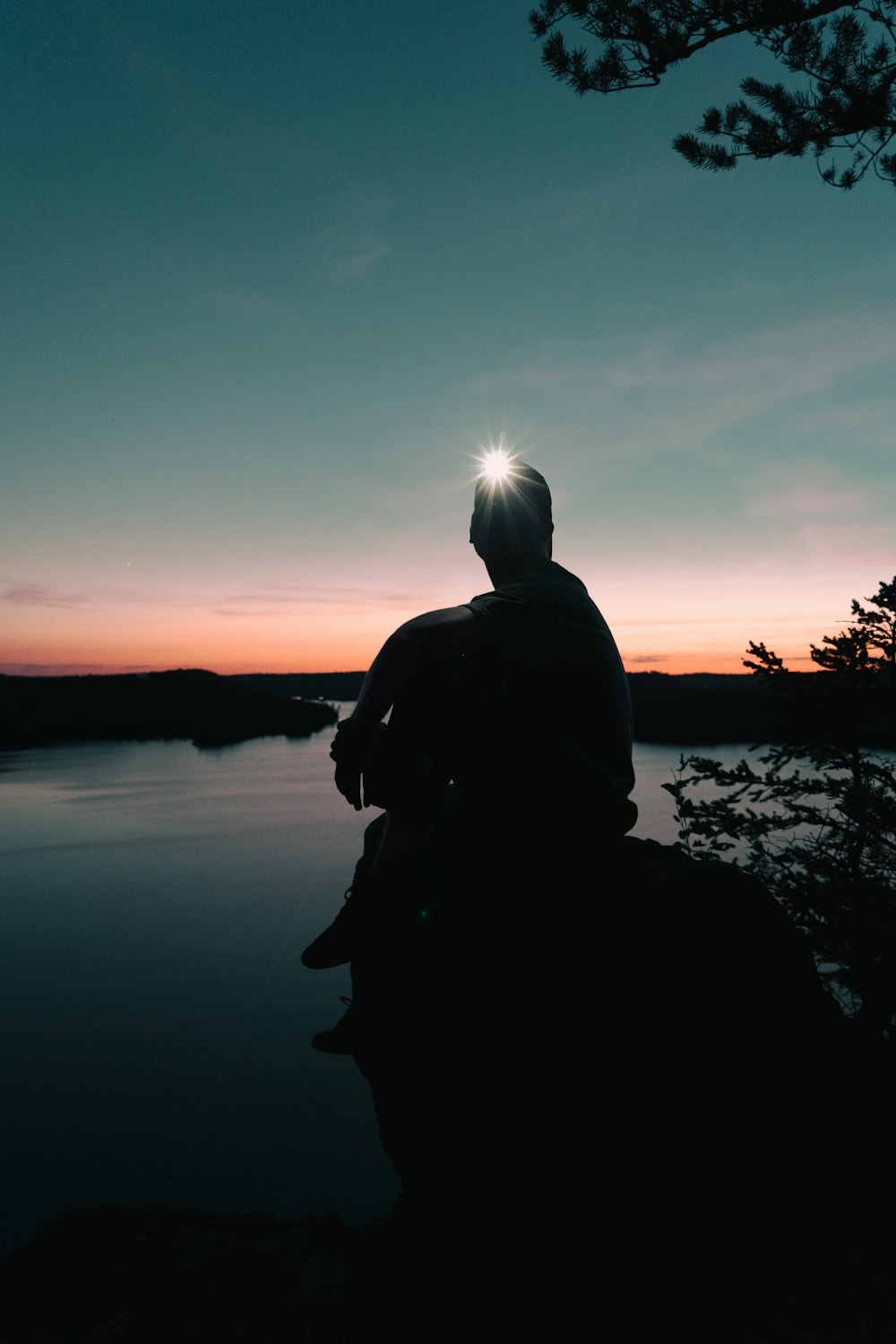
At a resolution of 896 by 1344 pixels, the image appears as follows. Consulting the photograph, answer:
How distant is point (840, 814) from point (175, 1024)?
63.0 ft

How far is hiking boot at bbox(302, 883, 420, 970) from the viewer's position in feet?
7.79

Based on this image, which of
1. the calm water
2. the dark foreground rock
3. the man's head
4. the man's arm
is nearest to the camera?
the dark foreground rock

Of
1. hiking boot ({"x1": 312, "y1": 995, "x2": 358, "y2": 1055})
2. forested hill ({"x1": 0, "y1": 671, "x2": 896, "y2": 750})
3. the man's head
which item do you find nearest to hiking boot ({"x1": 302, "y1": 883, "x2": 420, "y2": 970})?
hiking boot ({"x1": 312, "y1": 995, "x2": 358, "y2": 1055})

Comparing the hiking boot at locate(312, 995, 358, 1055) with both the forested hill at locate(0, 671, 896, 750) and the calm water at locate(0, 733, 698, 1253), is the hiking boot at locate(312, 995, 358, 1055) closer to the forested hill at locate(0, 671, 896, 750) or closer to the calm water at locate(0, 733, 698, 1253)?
the calm water at locate(0, 733, 698, 1253)

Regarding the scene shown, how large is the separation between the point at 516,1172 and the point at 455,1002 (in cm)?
56

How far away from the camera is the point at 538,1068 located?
2.31 metres

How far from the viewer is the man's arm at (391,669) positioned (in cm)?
219

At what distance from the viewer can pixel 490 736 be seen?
7.53ft

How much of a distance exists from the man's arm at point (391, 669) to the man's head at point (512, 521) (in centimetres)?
48

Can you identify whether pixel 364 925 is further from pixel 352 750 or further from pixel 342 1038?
pixel 342 1038

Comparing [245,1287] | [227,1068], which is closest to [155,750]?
[227,1068]

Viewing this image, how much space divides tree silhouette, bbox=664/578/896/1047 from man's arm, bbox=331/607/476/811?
6.43 metres

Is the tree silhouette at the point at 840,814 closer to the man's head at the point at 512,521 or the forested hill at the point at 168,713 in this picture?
the man's head at the point at 512,521

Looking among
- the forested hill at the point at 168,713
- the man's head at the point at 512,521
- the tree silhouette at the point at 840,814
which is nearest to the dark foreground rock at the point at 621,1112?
the man's head at the point at 512,521
